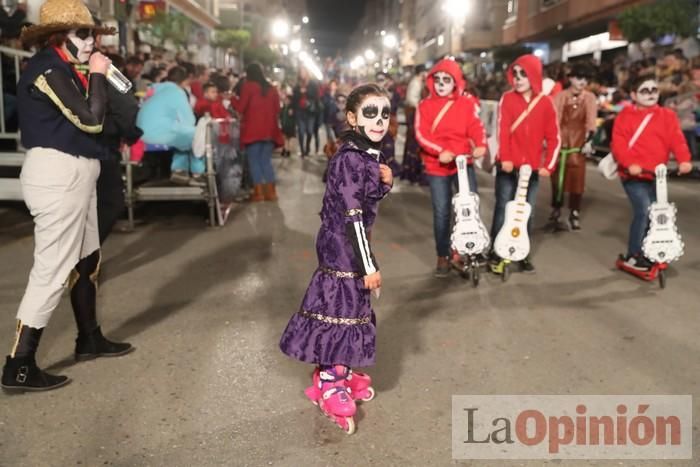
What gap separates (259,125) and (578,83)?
4437 millimetres

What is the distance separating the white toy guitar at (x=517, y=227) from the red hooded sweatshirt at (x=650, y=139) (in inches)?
34.2

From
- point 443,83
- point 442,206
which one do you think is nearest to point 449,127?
point 443,83

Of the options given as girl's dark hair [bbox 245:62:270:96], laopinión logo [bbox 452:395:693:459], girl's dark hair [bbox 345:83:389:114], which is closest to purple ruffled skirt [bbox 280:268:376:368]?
laopinión logo [bbox 452:395:693:459]

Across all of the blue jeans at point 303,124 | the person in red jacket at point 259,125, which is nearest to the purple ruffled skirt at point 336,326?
the person in red jacket at point 259,125

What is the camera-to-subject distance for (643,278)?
22.2 feet

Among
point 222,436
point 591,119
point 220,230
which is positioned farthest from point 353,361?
point 591,119

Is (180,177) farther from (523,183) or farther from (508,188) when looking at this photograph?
(523,183)

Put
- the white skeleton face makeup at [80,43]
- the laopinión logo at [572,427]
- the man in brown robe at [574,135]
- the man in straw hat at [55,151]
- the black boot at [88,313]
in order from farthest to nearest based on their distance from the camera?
the man in brown robe at [574,135] < the black boot at [88,313] < the white skeleton face makeup at [80,43] < the man in straw hat at [55,151] < the laopinión logo at [572,427]

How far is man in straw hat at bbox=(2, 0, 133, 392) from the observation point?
13.0 ft

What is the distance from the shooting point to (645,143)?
6465 mm

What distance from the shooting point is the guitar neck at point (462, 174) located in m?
6.21

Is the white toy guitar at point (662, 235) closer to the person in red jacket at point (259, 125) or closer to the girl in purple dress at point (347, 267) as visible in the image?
the girl in purple dress at point (347, 267)

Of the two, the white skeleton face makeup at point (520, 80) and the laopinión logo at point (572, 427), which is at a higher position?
the white skeleton face makeup at point (520, 80)

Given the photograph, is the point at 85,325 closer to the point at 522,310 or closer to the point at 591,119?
the point at 522,310
